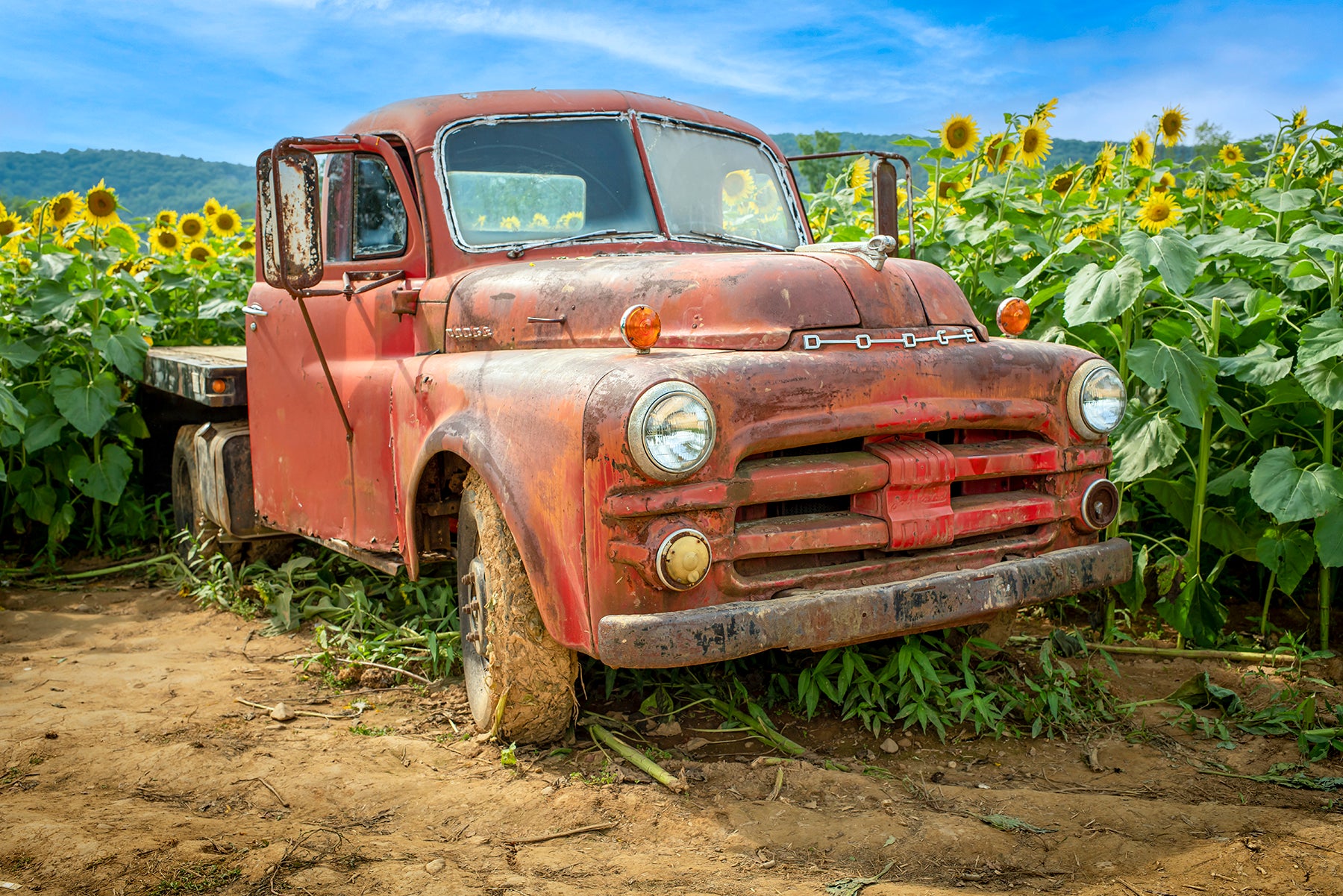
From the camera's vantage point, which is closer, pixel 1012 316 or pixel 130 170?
pixel 1012 316

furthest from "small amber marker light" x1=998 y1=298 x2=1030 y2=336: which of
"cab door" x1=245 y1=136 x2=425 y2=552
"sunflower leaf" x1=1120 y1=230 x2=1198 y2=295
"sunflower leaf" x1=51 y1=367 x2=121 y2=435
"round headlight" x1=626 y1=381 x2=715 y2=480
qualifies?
"sunflower leaf" x1=51 y1=367 x2=121 y2=435

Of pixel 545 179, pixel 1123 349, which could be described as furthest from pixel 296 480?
pixel 1123 349

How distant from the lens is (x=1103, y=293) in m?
4.21

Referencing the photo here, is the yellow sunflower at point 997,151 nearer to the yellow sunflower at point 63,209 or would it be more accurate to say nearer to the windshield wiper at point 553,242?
the windshield wiper at point 553,242

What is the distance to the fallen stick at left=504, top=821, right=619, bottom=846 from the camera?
291cm

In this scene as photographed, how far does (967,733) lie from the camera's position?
363 centimetres

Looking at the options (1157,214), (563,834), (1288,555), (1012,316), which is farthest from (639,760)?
(1157,214)

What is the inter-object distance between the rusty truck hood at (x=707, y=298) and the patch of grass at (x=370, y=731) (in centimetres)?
131

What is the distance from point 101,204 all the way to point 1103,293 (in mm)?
5775

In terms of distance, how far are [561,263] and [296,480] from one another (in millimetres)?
1695

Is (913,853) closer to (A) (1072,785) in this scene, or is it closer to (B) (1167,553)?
(A) (1072,785)

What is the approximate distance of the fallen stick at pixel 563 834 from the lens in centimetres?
291

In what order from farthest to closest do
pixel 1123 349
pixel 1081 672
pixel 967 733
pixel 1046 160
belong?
pixel 1046 160
pixel 1123 349
pixel 1081 672
pixel 967 733

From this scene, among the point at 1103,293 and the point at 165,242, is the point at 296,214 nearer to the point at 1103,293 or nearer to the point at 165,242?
the point at 1103,293
